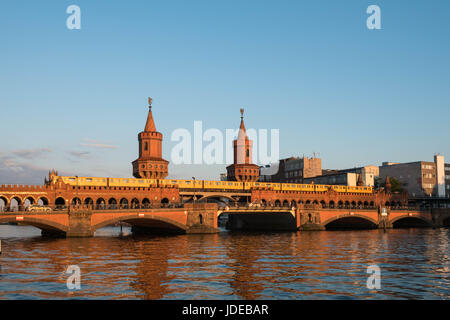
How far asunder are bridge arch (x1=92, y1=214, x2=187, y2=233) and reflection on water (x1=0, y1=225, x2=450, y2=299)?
16013 mm

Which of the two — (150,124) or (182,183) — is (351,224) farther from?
(150,124)

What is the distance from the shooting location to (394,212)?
4459 inches

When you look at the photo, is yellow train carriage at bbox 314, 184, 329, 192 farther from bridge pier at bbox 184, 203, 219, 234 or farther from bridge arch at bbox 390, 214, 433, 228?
bridge pier at bbox 184, 203, 219, 234

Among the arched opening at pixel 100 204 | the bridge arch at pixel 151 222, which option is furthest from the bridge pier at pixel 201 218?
the arched opening at pixel 100 204

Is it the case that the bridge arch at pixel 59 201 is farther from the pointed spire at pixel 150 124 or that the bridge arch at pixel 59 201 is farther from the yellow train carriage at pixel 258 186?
the yellow train carriage at pixel 258 186

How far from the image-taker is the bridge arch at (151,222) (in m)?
74.2

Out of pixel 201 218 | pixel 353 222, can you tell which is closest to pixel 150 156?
pixel 201 218

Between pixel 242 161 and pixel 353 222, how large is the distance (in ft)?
129

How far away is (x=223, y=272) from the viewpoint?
3734 centimetres

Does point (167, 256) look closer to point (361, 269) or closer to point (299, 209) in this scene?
point (361, 269)

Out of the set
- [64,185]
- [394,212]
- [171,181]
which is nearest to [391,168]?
[394,212]

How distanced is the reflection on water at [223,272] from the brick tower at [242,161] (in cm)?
7921
